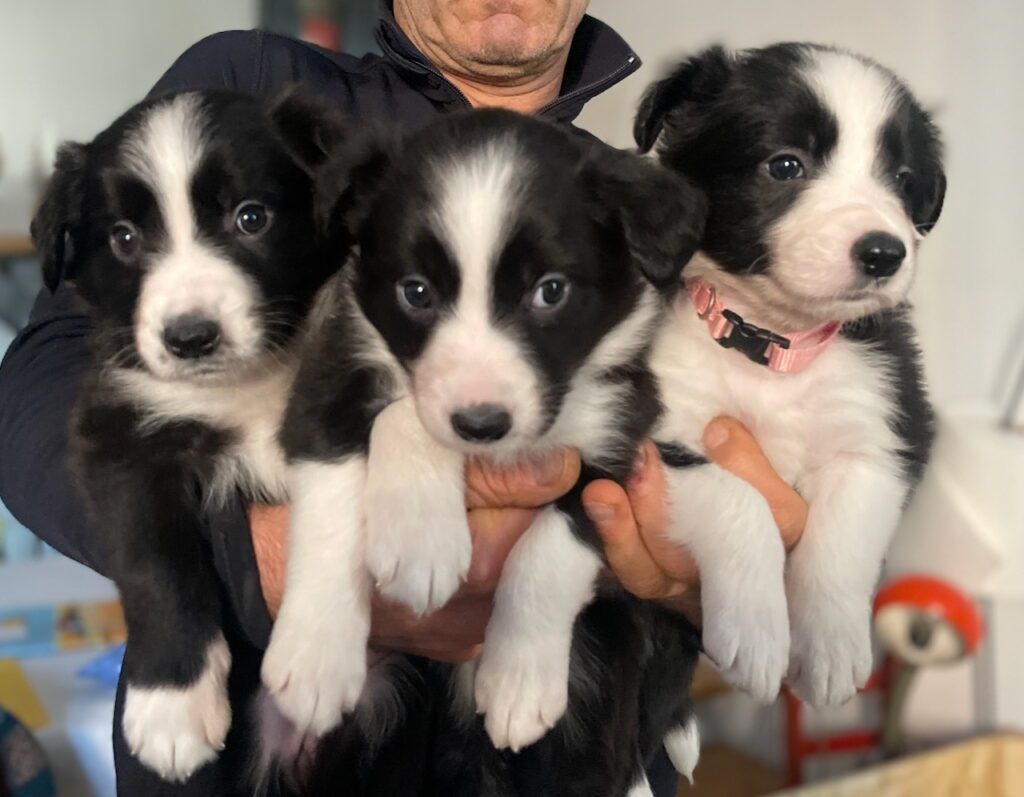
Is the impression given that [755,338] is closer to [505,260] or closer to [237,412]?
[505,260]

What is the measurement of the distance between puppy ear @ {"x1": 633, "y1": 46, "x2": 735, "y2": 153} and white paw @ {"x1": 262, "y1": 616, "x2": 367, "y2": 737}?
965 mm

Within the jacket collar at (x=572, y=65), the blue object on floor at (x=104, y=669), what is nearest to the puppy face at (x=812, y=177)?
the jacket collar at (x=572, y=65)

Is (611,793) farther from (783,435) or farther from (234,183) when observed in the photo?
(234,183)

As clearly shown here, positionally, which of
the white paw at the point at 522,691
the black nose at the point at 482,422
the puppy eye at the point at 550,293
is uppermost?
the puppy eye at the point at 550,293

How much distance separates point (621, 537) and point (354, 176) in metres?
0.65

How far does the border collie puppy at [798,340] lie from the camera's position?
1.37m

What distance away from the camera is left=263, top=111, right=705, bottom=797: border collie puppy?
1213 mm

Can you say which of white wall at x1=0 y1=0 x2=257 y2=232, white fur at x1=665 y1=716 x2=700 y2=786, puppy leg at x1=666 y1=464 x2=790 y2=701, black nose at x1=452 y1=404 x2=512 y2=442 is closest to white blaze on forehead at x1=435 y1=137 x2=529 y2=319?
black nose at x1=452 y1=404 x2=512 y2=442

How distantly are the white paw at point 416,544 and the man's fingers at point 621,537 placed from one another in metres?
0.23

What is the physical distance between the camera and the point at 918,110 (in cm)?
157

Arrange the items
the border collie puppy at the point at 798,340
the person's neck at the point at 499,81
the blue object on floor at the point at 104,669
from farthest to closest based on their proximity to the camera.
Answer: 1. the blue object on floor at the point at 104,669
2. the person's neck at the point at 499,81
3. the border collie puppy at the point at 798,340

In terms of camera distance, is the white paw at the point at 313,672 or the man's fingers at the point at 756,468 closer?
the white paw at the point at 313,672

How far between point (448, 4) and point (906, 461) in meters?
1.34

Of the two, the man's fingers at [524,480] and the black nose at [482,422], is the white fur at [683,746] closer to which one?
the man's fingers at [524,480]
